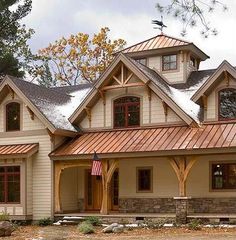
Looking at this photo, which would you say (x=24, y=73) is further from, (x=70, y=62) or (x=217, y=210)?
(x=217, y=210)

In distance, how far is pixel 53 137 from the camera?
86.2ft

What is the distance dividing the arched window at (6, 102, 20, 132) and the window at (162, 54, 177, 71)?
776cm

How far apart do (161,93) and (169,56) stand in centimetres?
522

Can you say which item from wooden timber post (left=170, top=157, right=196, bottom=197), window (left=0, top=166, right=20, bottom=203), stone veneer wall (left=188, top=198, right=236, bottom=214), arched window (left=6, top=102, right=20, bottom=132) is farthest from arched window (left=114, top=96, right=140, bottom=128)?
window (left=0, top=166, right=20, bottom=203)

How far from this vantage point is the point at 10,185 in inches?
1038

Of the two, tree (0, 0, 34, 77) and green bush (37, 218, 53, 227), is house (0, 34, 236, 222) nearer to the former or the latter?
green bush (37, 218, 53, 227)

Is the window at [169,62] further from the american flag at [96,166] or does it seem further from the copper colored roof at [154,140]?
the american flag at [96,166]

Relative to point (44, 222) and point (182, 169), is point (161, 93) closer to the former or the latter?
point (182, 169)

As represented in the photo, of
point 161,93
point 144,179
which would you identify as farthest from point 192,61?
point 144,179

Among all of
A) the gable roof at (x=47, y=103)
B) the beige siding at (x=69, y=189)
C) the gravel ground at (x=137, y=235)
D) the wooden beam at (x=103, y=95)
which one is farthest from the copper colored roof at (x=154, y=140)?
the gravel ground at (x=137, y=235)

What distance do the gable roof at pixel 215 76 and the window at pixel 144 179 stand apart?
12.9ft

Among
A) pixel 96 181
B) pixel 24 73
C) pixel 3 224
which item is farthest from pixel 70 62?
pixel 3 224

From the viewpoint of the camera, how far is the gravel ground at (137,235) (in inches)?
721

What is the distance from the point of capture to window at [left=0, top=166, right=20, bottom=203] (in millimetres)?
26266
